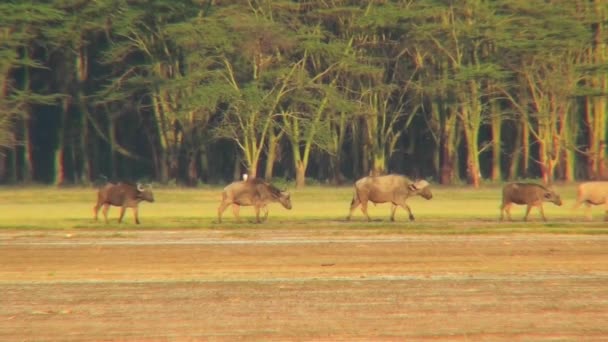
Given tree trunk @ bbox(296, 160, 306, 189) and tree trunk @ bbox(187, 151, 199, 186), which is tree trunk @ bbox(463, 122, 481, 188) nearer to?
tree trunk @ bbox(296, 160, 306, 189)

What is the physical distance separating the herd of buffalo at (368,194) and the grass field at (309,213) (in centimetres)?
48

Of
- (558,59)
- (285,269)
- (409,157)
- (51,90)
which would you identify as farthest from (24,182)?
(285,269)

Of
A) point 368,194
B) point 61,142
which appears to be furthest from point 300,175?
point 368,194

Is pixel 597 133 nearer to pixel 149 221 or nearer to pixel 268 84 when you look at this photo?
pixel 268 84

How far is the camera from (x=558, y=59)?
58.2 m

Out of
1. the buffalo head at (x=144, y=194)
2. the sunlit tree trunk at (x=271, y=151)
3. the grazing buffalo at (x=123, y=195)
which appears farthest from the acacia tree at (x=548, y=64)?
the grazing buffalo at (x=123, y=195)

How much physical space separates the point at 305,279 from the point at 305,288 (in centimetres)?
133

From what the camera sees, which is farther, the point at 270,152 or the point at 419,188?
the point at 270,152

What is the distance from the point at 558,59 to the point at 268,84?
483 inches

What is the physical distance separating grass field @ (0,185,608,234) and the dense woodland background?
376 centimetres

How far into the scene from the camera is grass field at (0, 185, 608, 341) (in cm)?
1666

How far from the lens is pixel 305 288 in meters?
20.6

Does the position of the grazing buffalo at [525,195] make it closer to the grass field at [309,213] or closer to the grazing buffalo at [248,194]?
the grass field at [309,213]

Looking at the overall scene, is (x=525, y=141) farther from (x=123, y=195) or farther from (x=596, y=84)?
(x=123, y=195)
